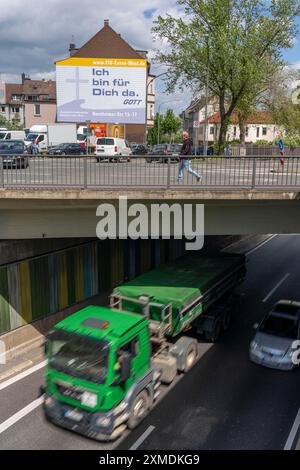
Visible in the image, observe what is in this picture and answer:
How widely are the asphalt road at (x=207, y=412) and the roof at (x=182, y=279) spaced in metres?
2.39

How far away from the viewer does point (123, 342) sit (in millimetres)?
9117

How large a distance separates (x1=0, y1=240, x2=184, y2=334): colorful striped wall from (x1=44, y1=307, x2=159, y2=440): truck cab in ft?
15.5

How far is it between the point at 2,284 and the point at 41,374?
3.08 metres

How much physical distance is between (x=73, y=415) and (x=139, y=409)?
5.35 ft

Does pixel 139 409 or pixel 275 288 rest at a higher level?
pixel 139 409

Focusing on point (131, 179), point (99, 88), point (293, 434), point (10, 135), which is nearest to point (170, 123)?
point (10, 135)

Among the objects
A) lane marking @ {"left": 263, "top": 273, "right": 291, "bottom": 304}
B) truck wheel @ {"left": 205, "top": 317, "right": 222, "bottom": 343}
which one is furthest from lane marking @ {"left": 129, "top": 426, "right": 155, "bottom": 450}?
lane marking @ {"left": 263, "top": 273, "right": 291, "bottom": 304}

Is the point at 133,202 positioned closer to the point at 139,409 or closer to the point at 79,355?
the point at 79,355

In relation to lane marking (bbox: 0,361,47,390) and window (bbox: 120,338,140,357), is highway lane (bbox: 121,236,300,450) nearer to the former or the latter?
window (bbox: 120,338,140,357)

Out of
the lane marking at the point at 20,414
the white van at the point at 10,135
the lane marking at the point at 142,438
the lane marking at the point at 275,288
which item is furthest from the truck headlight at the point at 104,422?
the white van at the point at 10,135

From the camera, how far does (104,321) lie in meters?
9.48

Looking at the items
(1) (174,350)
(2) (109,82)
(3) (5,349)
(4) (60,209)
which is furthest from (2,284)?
(2) (109,82)

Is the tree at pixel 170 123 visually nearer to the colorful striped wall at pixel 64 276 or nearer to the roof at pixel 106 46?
the roof at pixel 106 46
